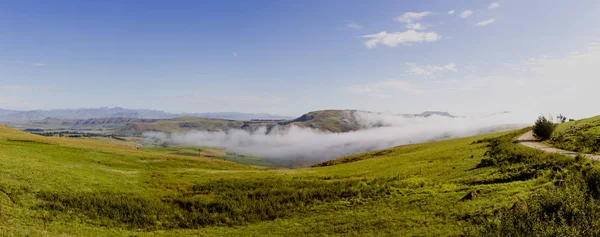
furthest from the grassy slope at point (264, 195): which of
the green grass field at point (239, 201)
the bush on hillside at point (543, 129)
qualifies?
the bush on hillside at point (543, 129)

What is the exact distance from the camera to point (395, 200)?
33844mm

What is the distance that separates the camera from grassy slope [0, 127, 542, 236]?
27375 mm

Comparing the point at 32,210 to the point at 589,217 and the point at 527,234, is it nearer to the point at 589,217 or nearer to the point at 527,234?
the point at 527,234

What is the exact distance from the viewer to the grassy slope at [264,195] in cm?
2738

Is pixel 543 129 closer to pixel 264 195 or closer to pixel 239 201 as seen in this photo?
pixel 264 195

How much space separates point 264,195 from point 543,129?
6131 centimetres

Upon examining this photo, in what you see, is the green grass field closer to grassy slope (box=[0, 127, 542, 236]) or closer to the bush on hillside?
grassy slope (box=[0, 127, 542, 236])

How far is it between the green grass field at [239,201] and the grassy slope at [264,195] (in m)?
0.11

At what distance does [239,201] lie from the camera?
131 ft

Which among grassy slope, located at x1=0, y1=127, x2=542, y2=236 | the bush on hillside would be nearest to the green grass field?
grassy slope, located at x1=0, y1=127, x2=542, y2=236

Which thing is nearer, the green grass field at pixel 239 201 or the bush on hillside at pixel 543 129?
the green grass field at pixel 239 201

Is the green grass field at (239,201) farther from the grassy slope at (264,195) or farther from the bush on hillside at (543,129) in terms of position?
the bush on hillside at (543,129)

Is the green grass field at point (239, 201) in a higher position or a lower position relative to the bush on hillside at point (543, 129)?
lower

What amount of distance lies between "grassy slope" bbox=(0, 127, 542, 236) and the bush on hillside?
71.7 feet
